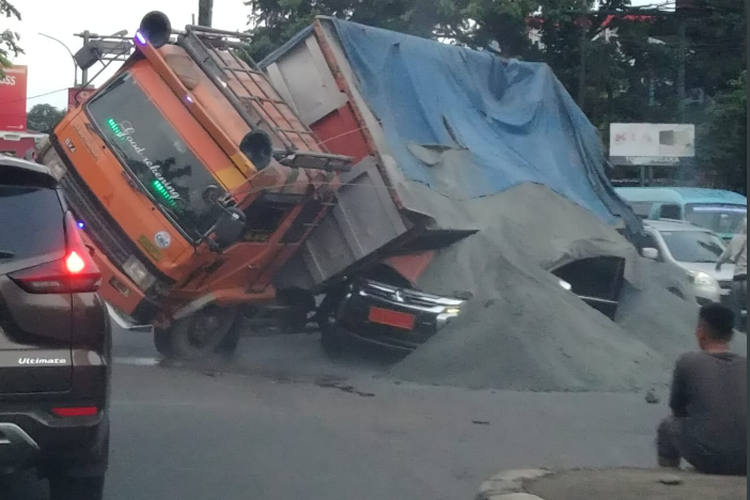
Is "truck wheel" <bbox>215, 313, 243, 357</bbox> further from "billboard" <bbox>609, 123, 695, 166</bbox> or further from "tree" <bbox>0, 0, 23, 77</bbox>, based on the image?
"billboard" <bbox>609, 123, 695, 166</bbox>

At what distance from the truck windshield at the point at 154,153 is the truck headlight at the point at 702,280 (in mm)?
7791

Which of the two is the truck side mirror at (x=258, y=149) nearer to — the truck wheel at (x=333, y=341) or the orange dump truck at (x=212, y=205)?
the orange dump truck at (x=212, y=205)

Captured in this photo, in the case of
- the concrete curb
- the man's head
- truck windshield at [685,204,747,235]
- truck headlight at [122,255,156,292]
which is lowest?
truck windshield at [685,204,747,235]

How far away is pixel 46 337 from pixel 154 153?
6.32 meters

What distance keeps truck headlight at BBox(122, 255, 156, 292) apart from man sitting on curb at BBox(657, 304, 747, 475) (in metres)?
6.59

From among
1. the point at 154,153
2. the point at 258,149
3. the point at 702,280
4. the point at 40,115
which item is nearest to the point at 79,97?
the point at 154,153

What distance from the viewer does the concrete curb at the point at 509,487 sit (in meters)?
4.89

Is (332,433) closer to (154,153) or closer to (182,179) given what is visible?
(182,179)

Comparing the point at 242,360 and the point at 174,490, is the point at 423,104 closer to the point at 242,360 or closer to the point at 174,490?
the point at 242,360

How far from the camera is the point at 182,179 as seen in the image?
11195 mm

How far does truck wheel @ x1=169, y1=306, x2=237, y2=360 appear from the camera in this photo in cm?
1200

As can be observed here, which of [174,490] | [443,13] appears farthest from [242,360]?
[443,13]

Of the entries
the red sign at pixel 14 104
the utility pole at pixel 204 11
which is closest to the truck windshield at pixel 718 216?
the utility pole at pixel 204 11

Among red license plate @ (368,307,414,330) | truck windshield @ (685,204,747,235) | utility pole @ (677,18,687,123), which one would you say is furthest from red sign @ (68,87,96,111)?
utility pole @ (677,18,687,123)
